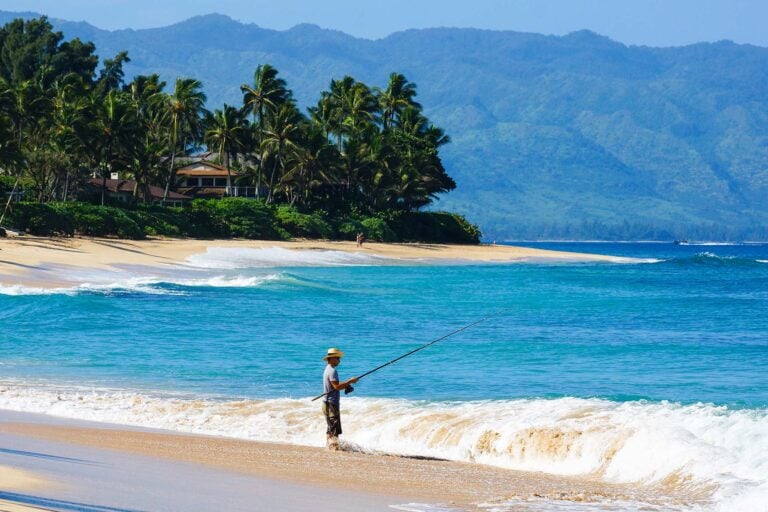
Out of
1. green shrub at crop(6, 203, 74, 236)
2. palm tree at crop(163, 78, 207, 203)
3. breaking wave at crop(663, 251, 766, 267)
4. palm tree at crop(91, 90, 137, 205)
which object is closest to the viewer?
green shrub at crop(6, 203, 74, 236)

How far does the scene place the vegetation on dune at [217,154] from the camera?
64312 millimetres

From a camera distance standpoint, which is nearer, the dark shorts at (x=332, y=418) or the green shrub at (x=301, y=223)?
the dark shorts at (x=332, y=418)

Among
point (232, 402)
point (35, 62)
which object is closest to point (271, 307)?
point (232, 402)

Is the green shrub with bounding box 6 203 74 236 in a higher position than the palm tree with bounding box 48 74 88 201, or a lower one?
lower

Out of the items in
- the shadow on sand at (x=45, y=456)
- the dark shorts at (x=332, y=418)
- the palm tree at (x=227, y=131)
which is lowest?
the shadow on sand at (x=45, y=456)

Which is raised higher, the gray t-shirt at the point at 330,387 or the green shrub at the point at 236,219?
the green shrub at the point at 236,219

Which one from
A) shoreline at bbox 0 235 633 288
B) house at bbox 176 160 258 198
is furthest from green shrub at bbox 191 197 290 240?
house at bbox 176 160 258 198

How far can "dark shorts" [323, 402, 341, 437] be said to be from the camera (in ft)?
45.4

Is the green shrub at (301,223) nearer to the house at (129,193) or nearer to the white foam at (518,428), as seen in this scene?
the house at (129,193)

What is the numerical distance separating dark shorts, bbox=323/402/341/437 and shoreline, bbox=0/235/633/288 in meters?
23.4

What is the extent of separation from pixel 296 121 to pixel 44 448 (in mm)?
70162

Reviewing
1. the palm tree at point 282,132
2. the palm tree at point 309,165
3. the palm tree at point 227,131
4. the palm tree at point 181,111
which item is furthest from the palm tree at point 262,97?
the palm tree at point 181,111

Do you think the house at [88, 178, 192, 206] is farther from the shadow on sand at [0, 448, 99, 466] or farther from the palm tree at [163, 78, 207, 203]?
the shadow on sand at [0, 448, 99, 466]

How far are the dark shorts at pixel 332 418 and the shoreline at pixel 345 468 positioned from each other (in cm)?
32
